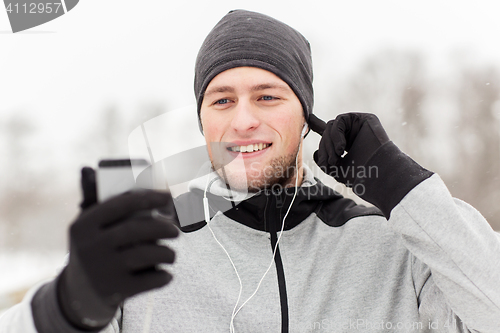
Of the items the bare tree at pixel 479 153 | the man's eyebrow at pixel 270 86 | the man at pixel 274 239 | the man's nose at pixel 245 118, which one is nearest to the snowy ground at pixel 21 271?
the man at pixel 274 239

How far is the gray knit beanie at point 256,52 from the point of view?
182 cm

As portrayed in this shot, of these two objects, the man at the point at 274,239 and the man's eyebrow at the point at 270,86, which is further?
the man's eyebrow at the point at 270,86

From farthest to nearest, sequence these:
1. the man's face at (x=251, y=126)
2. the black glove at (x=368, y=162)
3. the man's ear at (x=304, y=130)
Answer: the man's ear at (x=304, y=130), the man's face at (x=251, y=126), the black glove at (x=368, y=162)

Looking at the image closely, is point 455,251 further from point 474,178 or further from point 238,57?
point 474,178

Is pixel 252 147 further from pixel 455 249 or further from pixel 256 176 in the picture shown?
pixel 455 249

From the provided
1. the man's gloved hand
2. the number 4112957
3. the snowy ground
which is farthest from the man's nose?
the number 4112957

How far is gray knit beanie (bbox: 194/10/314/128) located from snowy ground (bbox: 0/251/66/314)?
4287mm

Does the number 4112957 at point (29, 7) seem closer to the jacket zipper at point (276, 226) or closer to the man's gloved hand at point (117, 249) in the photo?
the jacket zipper at point (276, 226)

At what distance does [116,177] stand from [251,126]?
97 centimetres

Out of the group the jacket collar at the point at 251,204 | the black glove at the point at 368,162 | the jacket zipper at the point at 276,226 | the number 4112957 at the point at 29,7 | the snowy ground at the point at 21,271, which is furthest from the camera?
the number 4112957 at the point at 29,7

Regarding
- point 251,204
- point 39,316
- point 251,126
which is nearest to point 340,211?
point 251,204

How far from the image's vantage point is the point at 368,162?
1.38 metres

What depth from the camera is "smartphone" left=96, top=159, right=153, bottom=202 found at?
865mm

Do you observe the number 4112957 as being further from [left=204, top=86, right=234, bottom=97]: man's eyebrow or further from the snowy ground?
[left=204, top=86, right=234, bottom=97]: man's eyebrow
